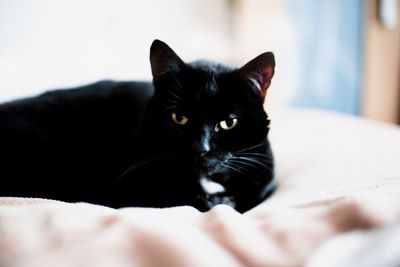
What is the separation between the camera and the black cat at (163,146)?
84cm

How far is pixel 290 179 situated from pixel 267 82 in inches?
10.7

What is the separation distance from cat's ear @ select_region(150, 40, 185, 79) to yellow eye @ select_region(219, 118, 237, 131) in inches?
6.8

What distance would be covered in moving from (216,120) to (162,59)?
0.63 ft

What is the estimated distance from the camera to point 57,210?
561mm

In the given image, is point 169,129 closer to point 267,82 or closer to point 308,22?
point 267,82

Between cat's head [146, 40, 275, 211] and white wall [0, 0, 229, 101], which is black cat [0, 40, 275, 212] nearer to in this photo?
cat's head [146, 40, 275, 211]

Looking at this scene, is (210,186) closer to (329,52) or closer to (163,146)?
(163,146)

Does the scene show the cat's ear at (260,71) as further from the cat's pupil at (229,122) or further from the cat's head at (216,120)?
the cat's pupil at (229,122)

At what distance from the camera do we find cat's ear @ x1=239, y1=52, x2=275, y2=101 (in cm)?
82

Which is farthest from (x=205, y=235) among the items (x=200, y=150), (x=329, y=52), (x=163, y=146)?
(x=329, y=52)

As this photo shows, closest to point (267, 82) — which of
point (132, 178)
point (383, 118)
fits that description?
point (132, 178)

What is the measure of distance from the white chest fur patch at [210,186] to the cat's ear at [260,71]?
24cm

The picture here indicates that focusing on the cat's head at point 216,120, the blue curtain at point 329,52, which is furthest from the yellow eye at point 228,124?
the blue curtain at point 329,52

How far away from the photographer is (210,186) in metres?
0.90
